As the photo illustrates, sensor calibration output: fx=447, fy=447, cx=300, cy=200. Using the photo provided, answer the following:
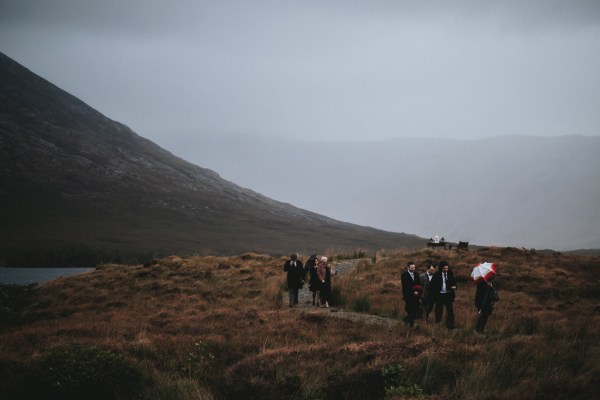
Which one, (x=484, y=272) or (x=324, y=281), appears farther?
(x=324, y=281)

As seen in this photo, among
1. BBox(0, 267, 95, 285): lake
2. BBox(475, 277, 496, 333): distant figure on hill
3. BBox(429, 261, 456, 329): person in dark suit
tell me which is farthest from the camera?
BBox(0, 267, 95, 285): lake

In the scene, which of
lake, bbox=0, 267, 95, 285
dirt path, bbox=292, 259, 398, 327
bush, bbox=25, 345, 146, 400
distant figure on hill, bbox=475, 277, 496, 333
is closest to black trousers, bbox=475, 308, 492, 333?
distant figure on hill, bbox=475, 277, 496, 333

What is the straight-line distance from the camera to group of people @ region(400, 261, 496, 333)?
11878 mm

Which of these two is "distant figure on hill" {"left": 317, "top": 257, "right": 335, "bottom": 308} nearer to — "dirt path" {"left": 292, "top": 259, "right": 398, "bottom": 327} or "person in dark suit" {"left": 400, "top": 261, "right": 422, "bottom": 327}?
"dirt path" {"left": 292, "top": 259, "right": 398, "bottom": 327}

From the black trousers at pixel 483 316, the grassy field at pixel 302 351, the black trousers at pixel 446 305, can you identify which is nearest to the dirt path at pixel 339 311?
the grassy field at pixel 302 351

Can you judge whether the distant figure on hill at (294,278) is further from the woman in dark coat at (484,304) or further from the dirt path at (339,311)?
the woman in dark coat at (484,304)

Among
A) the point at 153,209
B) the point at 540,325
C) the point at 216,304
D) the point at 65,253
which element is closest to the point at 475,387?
the point at 540,325

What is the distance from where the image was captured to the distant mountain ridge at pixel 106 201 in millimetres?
89625

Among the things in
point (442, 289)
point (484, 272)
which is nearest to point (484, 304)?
point (484, 272)

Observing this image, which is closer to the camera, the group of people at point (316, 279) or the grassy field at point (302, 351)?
the grassy field at point (302, 351)

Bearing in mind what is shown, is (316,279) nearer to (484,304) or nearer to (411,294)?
(411,294)

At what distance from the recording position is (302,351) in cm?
794

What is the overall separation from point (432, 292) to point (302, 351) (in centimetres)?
617

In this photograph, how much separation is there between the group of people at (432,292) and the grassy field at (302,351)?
0.61 meters
